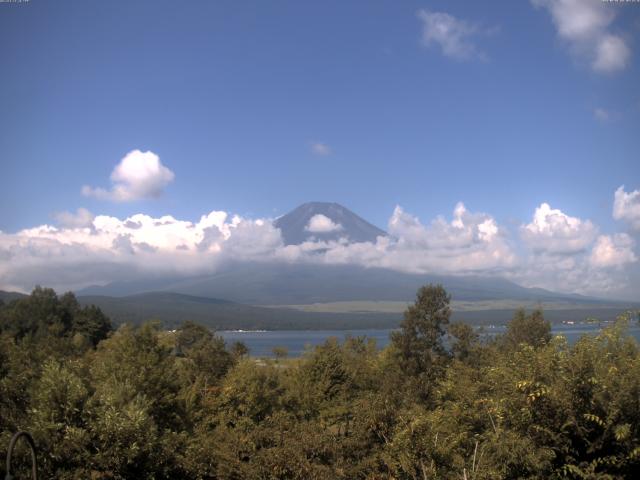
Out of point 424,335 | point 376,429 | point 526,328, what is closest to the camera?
point 376,429

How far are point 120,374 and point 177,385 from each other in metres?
3.41

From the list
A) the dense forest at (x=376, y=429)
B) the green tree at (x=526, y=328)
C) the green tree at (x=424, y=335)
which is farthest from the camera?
the green tree at (x=526, y=328)

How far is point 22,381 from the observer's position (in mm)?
19016

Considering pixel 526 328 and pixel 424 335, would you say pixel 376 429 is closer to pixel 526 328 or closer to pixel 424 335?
pixel 424 335

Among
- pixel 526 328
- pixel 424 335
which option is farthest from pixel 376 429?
pixel 526 328

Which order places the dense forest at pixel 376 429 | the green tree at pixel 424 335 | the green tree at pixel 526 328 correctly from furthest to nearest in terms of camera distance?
the green tree at pixel 526 328, the green tree at pixel 424 335, the dense forest at pixel 376 429

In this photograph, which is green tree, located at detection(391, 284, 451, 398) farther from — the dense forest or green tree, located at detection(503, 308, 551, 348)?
the dense forest

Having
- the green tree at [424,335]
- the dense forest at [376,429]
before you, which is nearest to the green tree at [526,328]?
the green tree at [424,335]

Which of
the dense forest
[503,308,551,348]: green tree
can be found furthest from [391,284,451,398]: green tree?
the dense forest

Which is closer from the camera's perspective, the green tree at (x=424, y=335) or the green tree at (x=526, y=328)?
the green tree at (x=424, y=335)

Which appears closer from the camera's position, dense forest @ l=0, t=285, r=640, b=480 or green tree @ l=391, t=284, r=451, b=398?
dense forest @ l=0, t=285, r=640, b=480

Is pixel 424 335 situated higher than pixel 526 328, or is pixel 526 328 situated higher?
pixel 424 335

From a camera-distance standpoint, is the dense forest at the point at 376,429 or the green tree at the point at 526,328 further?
the green tree at the point at 526,328

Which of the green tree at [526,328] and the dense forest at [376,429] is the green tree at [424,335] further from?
the dense forest at [376,429]
